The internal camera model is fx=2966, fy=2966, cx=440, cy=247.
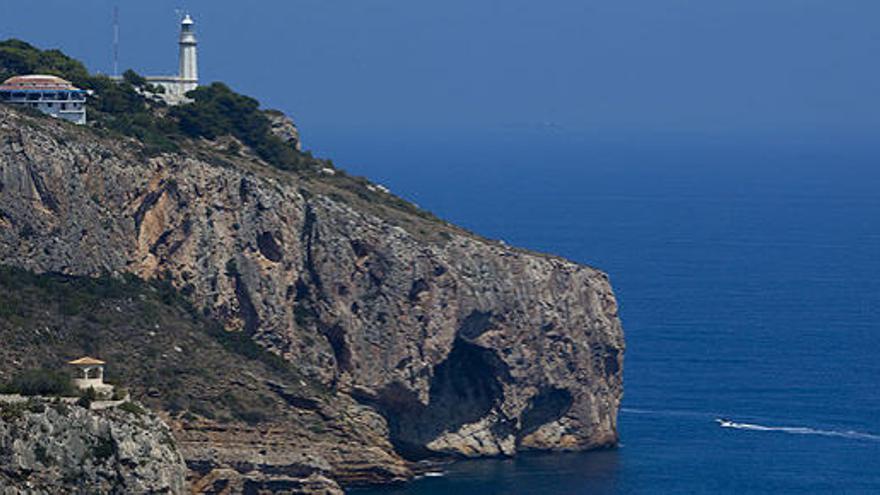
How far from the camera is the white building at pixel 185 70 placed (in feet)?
512

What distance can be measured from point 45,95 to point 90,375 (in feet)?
96.4

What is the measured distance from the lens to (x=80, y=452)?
99062 millimetres

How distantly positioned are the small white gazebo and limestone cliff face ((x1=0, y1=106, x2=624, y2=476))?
48.7 feet

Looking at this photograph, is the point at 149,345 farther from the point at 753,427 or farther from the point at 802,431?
the point at 802,431

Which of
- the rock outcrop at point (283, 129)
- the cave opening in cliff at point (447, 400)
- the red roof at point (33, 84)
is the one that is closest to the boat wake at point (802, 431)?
the cave opening in cliff at point (447, 400)

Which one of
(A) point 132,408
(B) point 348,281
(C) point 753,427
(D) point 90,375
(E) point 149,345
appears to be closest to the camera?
(A) point 132,408

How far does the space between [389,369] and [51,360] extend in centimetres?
1703

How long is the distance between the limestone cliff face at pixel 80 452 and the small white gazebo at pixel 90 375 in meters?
6.27

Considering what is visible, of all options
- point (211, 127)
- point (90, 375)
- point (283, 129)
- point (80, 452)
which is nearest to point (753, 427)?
point (283, 129)

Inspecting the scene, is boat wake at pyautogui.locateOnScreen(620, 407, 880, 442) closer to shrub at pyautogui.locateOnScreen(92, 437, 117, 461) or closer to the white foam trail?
the white foam trail

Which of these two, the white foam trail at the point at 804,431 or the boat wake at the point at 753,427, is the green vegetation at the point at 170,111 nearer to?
the boat wake at the point at 753,427

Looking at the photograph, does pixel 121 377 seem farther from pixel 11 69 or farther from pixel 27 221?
pixel 11 69

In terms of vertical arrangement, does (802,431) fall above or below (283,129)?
below

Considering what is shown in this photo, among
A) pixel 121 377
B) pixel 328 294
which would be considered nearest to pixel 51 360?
pixel 121 377
